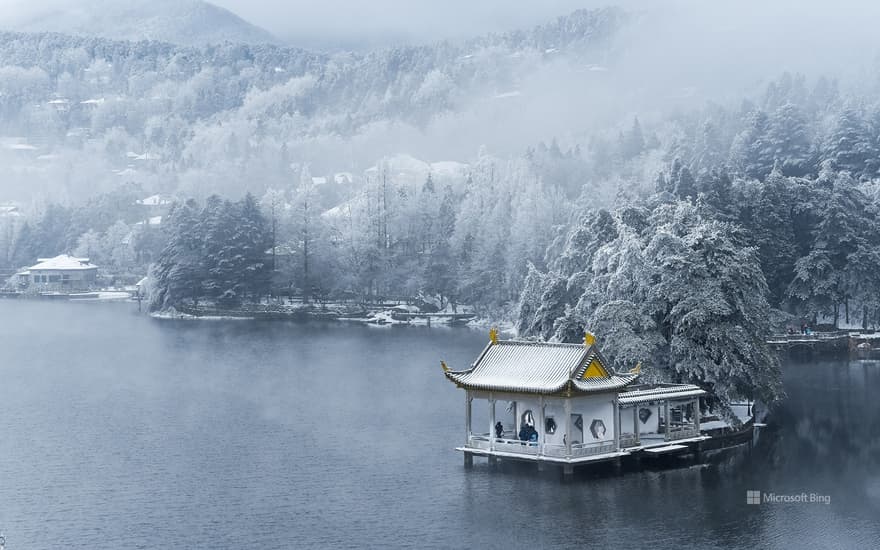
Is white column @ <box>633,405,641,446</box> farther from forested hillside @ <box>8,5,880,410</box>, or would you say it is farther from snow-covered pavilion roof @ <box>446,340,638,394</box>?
forested hillside @ <box>8,5,880,410</box>

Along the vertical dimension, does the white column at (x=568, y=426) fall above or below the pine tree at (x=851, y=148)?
below

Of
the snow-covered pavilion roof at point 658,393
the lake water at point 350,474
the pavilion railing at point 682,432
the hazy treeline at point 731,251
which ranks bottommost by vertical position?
the lake water at point 350,474

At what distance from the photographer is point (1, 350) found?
99875 mm

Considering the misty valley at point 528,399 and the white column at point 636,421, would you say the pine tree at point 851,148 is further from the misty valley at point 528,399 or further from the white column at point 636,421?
the white column at point 636,421

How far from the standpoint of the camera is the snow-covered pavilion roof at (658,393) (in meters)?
51.5

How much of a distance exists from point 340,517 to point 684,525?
12164mm

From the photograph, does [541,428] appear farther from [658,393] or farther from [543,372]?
[658,393]

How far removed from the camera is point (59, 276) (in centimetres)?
17712

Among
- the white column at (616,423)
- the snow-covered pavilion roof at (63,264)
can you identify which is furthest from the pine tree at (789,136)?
the snow-covered pavilion roof at (63,264)

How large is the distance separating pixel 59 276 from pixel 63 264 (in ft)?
8.97

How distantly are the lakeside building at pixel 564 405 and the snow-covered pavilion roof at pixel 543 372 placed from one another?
0.04 metres

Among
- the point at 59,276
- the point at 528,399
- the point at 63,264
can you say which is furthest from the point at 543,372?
the point at 63,264

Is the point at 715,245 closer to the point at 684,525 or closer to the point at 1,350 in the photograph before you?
the point at 684,525

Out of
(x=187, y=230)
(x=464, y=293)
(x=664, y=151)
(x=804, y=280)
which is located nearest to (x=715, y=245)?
(x=804, y=280)
